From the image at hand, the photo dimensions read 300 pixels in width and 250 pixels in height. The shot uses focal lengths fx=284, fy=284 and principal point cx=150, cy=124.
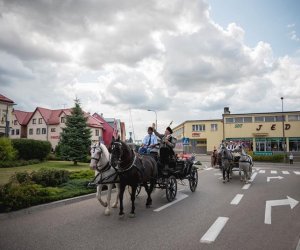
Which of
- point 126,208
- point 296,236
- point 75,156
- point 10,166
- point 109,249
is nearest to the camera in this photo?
point 109,249

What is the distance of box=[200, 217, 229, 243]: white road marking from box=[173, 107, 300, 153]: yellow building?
4485cm

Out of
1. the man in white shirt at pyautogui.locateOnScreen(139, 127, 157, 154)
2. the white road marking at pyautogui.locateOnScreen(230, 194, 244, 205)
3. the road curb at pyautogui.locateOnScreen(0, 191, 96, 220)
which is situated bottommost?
the white road marking at pyautogui.locateOnScreen(230, 194, 244, 205)

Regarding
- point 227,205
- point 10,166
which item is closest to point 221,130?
point 10,166

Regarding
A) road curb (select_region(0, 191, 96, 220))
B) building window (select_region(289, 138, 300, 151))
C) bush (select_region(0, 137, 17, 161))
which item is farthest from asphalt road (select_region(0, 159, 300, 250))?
building window (select_region(289, 138, 300, 151))

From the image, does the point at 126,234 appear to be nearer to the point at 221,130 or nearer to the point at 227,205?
the point at 227,205

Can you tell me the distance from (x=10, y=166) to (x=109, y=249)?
22805mm

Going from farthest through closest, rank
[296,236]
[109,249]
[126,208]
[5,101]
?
1. [5,101]
2. [126,208]
3. [296,236]
4. [109,249]

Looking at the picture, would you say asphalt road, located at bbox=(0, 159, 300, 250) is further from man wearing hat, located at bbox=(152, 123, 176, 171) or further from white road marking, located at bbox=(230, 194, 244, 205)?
man wearing hat, located at bbox=(152, 123, 176, 171)

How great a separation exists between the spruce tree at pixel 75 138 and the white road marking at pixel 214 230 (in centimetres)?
2413

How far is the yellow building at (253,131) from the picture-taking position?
54.7 m

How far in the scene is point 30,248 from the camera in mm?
5469

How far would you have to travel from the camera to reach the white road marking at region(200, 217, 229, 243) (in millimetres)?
6020

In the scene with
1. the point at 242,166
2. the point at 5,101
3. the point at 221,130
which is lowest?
the point at 242,166

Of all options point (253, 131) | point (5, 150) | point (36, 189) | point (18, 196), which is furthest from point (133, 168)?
point (253, 131)
